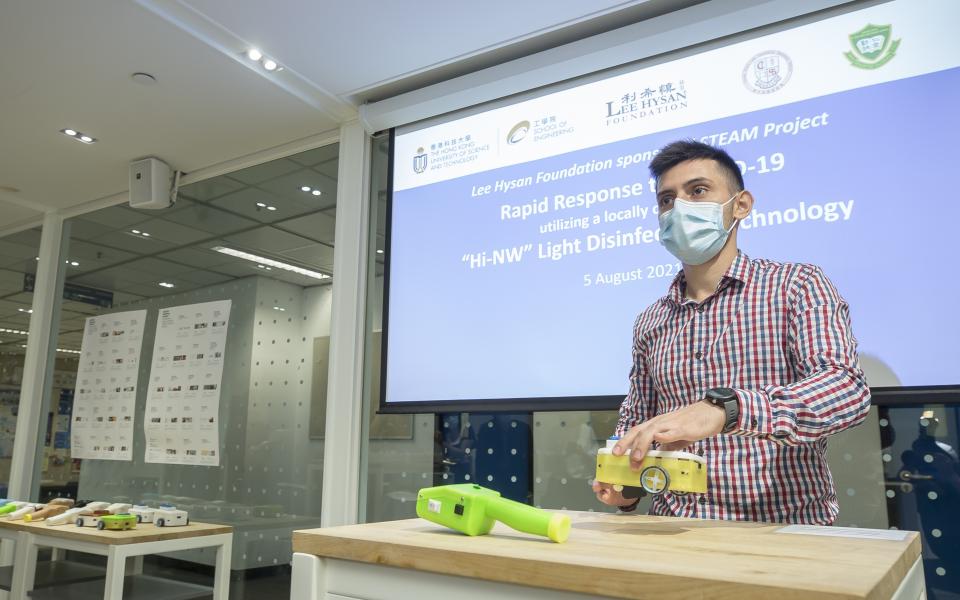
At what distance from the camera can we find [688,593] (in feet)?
2.07

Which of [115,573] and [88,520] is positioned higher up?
[88,520]

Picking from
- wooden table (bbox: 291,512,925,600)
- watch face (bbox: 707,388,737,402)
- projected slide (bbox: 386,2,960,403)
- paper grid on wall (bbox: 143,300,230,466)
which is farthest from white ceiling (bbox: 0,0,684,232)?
wooden table (bbox: 291,512,925,600)

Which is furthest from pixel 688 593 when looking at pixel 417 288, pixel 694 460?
pixel 417 288

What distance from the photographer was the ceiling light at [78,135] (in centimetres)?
334

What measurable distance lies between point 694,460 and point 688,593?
1.22 ft

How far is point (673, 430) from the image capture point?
1047 millimetres

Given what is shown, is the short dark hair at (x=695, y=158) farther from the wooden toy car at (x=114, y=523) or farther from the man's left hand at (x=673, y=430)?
the wooden toy car at (x=114, y=523)

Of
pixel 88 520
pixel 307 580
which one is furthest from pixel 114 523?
pixel 307 580

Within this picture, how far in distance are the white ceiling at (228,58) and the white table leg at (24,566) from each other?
1.86 meters

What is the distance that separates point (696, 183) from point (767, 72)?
24.3 inches

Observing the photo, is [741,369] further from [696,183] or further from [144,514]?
[144,514]

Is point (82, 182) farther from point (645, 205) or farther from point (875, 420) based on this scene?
point (875, 420)

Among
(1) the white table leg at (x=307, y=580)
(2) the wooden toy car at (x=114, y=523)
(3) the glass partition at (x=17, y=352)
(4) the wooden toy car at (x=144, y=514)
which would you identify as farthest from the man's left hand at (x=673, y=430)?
(3) the glass partition at (x=17, y=352)

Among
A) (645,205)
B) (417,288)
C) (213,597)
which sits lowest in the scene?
(213,597)
